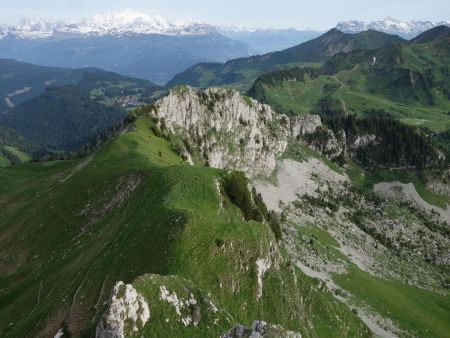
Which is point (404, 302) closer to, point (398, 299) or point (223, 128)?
point (398, 299)

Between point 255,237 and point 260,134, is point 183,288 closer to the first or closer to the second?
point 255,237

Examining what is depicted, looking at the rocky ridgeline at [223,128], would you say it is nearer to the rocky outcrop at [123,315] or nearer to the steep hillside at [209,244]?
the steep hillside at [209,244]

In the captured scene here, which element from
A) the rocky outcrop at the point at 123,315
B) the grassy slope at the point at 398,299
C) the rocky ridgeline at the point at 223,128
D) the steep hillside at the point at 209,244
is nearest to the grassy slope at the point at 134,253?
the steep hillside at the point at 209,244

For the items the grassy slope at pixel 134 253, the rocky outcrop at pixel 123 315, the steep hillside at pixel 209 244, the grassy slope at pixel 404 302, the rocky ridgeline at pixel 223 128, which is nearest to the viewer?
the rocky outcrop at pixel 123 315

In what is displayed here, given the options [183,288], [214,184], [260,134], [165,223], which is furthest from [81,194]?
[260,134]

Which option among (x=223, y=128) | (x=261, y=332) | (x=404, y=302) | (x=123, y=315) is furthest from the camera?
(x=223, y=128)

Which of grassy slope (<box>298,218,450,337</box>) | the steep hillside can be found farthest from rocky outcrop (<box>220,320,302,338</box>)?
grassy slope (<box>298,218,450,337</box>)

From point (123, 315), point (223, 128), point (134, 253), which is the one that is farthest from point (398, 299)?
point (223, 128)
